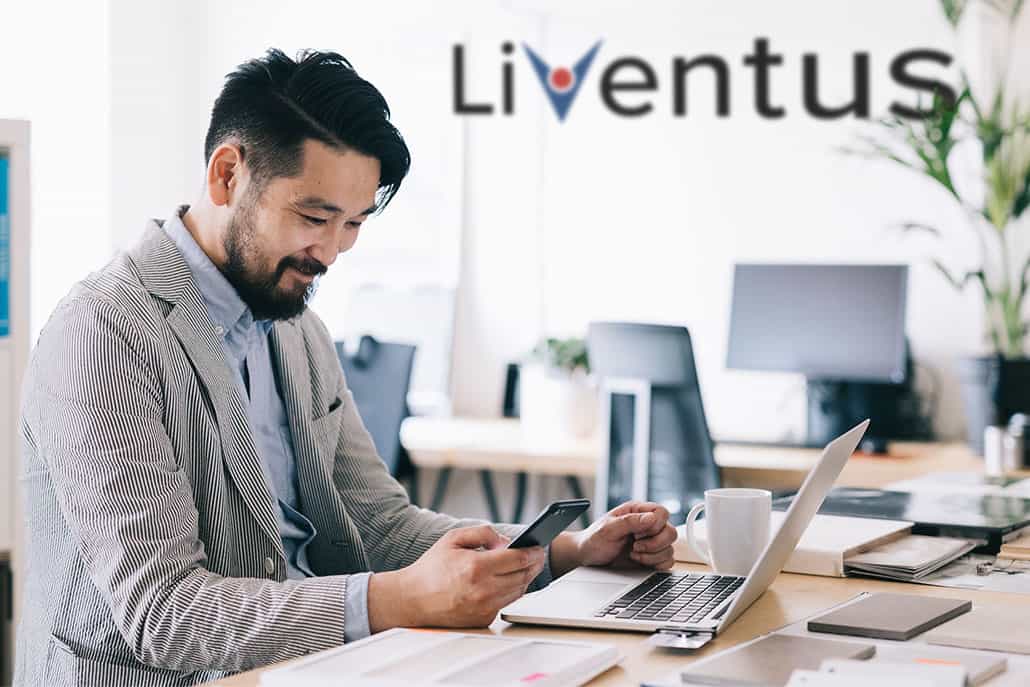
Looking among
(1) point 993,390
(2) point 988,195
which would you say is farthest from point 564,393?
(2) point 988,195

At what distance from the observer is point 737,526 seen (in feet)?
5.38

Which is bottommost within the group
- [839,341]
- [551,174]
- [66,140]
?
[839,341]

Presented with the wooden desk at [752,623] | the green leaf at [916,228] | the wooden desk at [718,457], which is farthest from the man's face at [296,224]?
the green leaf at [916,228]

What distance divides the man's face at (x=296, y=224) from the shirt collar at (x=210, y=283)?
13 mm

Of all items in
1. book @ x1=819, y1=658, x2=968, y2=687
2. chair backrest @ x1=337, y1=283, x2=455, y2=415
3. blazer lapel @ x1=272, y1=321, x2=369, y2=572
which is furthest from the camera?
chair backrest @ x1=337, y1=283, x2=455, y2=415

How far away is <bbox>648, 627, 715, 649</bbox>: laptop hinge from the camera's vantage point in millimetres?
1305

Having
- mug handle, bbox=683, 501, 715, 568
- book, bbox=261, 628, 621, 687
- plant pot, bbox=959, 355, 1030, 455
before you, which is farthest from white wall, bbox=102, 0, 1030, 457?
book, bbox=261, 628, 621, 687

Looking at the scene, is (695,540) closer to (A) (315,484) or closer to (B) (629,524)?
(B) (629,524)

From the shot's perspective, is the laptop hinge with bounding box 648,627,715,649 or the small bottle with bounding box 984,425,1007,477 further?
the small bottle with bounding box 984,425,1007,477

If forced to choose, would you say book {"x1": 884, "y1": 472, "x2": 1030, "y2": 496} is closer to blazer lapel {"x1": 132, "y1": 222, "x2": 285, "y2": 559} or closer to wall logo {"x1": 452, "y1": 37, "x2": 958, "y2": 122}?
blazer lapel {"x1": 132, "y1": 222, "x2": 285, "y2": 559}

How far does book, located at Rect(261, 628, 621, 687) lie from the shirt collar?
0.59m

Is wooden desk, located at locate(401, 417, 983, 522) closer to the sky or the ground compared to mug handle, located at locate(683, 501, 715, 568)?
closer to the ground

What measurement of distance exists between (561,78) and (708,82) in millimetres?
504

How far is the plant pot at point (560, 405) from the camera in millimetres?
4074
